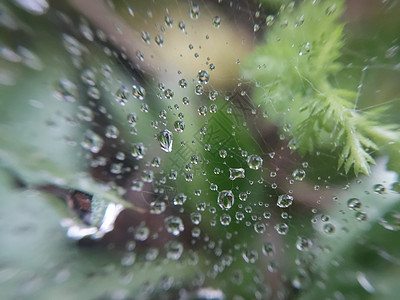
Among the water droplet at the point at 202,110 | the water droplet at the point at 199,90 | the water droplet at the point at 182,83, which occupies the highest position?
the water droplet at the point at 182,83

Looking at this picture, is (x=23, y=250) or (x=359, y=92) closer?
(x=23, y=250)

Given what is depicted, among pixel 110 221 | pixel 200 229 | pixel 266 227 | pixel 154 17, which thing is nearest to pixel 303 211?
pixel 266 227

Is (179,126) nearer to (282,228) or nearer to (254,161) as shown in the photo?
(254,161)

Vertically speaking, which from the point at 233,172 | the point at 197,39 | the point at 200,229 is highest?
the point at 197,39

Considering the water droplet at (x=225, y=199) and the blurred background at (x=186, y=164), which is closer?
the blurred background at (x=186, y=164)

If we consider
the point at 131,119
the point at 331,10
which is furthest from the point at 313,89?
the point at 131,119

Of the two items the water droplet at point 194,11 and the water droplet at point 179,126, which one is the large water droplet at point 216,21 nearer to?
the water droplet at point 194,11

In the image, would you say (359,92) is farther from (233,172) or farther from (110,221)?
(110,221)

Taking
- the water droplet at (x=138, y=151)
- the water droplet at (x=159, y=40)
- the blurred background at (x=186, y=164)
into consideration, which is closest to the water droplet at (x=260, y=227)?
the blurred background at (x=186, y=164)

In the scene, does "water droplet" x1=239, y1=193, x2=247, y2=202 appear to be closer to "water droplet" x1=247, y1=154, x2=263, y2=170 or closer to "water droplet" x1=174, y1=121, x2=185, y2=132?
"water droplet" x1=247, y1=154, x2=263, y2=170
